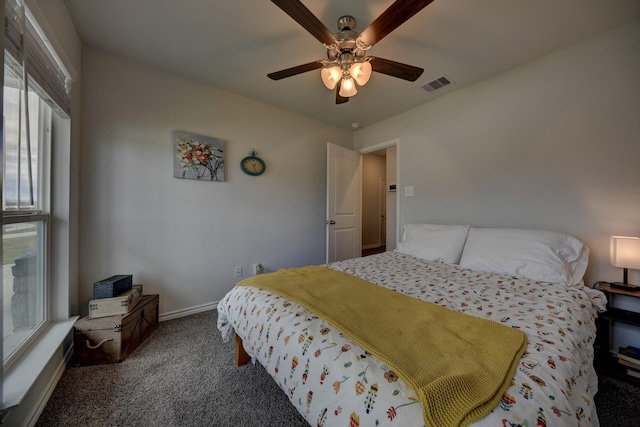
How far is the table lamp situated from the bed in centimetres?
14

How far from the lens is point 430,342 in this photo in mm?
819

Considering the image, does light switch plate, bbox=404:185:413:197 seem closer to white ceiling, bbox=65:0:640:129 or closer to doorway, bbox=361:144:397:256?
white ceiling, bbox=65:0:640:129

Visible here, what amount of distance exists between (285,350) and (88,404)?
4.19ft

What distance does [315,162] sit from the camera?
3.28 m

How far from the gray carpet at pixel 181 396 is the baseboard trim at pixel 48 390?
24 mm

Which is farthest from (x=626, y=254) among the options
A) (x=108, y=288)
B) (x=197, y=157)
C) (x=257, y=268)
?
(x=108, y=288)

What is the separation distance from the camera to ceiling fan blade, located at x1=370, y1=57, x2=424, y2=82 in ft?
4.88

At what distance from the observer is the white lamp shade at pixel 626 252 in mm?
1421

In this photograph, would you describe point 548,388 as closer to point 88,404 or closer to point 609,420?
point 609,420

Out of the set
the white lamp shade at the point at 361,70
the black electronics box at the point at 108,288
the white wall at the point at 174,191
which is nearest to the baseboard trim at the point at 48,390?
the black electronics box at the point at 108,288

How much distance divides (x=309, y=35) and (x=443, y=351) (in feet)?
7.11

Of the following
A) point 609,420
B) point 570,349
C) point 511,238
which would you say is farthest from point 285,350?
point 511,238

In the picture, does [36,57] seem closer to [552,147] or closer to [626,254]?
[552,147]

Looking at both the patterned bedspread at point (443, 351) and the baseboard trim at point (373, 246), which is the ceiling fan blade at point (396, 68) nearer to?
the patterned bedspread at point (443, 351)
